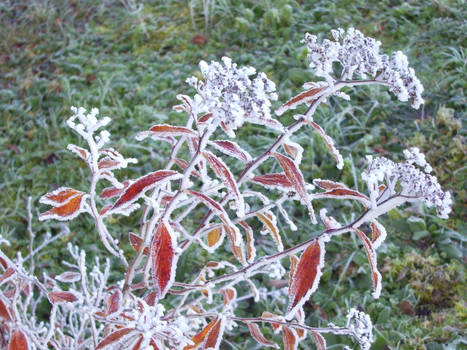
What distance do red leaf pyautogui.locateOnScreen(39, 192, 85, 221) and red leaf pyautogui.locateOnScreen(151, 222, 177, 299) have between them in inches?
9.3

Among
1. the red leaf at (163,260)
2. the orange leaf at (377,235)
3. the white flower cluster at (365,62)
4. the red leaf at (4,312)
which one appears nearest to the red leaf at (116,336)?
the red leaf at (163,260)

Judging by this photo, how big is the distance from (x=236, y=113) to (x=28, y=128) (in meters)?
2.78

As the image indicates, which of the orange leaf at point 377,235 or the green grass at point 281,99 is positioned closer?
the orange leaf at point 377,235

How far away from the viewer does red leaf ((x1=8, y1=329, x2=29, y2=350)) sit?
4.45 feet

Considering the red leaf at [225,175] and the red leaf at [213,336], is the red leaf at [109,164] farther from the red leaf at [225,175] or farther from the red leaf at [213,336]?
the red leaf at [213,336]

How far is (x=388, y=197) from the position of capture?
3.63 ft

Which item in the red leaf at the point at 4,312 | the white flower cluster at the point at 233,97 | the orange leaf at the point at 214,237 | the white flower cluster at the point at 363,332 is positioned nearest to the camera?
A: the white flower cluster at the point at 233,97

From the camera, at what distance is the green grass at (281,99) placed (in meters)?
2.14

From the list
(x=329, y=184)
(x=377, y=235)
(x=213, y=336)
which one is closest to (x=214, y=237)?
(x=213, y=336)

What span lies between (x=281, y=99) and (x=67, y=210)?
2001 millimetres

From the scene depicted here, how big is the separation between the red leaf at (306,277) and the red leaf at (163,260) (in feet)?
0.87

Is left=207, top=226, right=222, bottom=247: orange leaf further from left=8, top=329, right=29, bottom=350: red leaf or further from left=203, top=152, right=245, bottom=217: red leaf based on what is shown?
left=8, top=329, right=29, bottom=350: red leaf

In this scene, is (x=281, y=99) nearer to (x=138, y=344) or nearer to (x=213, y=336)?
(x=213, y=336)

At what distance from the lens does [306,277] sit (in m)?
1.09
